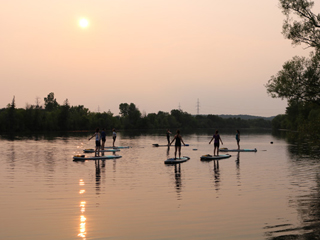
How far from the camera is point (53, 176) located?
22266 millimetres

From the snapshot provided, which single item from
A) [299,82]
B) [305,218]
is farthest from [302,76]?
[305,218]

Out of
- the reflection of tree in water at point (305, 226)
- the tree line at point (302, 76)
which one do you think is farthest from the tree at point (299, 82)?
the reflection of tree in water at point (305, 226)

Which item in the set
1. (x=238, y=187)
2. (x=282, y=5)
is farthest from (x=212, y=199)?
(x=282, y=5)

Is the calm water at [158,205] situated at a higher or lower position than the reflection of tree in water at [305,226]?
higher

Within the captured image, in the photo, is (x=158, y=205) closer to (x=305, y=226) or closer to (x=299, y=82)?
(x=305, y=226)

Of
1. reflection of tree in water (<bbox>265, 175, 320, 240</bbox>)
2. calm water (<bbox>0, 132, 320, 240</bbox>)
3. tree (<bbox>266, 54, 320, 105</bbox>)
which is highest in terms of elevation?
tree (<bbox>266, 54, 320, 105</bbox>)

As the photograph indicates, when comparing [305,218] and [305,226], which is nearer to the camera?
[305,226]

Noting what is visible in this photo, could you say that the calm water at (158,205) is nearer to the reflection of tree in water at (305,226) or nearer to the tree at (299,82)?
the reflection of tree in water at (305,226)

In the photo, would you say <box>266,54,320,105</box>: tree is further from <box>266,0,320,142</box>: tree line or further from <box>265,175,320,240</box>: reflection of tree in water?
<box>265,175,320,240</box>: reflection of tree in water

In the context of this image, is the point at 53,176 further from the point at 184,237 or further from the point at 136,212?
the point at 184,237

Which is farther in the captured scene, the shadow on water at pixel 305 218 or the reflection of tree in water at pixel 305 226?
the shadow on water at pixel 305 218

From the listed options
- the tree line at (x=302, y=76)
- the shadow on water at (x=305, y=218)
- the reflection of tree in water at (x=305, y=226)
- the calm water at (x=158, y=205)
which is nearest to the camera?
the reflection of tree in water at (x=305, y=226)

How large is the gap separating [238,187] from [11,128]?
13615 centimetres

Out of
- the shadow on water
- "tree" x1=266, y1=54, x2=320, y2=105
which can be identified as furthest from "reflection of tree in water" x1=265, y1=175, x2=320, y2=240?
"tree" x1=266, y1=54, x2=320, y2=105
